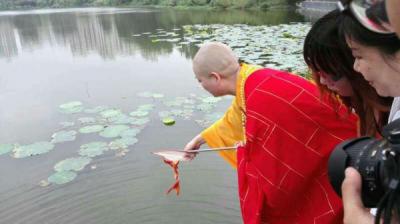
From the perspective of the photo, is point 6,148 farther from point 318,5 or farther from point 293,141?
point 318,5

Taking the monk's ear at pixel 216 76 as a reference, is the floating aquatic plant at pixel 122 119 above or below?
below

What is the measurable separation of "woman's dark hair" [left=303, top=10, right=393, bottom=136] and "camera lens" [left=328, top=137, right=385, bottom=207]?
1.41 ft

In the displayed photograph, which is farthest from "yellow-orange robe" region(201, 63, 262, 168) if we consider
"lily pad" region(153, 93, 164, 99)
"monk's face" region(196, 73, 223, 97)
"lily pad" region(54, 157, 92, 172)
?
"lily pad" region(153, 93, 164, 99)

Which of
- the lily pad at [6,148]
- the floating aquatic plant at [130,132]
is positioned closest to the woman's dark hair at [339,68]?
the floating aquatic plant at [130,132]

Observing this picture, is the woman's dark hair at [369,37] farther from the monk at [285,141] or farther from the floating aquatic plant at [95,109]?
the floating aquatic plant at [95,109]

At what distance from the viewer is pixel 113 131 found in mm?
4840

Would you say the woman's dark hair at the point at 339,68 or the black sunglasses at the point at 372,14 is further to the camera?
the woman's dark hair at the point at 339,68

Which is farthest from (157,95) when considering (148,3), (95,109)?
(148,3)

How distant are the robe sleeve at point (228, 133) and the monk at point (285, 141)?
0.28 metres

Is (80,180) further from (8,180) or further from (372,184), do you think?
(372,184)

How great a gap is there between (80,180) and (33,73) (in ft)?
20.1

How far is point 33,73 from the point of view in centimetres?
902

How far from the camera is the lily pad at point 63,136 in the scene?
15.3ft

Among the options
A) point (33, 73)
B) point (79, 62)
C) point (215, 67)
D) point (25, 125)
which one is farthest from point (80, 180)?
point (79, 62)
